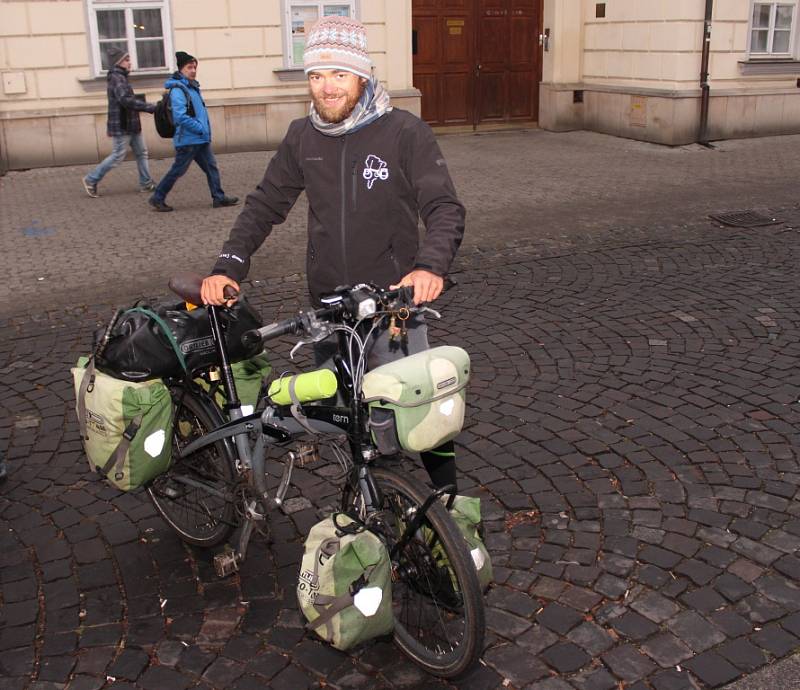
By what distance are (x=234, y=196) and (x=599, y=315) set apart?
20.2 feet

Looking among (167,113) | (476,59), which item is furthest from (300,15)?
(167,113)

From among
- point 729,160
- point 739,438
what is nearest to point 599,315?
point 739,438

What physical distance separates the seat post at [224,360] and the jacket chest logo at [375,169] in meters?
0.75

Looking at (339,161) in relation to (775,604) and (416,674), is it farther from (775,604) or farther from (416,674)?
(775,604)

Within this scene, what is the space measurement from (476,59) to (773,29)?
477 centimetres

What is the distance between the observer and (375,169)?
3.41 metres

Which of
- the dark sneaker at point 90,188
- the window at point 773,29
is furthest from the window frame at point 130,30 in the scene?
the window at point 773,29

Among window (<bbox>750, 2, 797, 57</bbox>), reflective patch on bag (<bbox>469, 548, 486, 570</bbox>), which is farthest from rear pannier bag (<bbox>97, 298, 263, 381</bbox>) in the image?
window (<bbox>750, 2, 797, 57</bbox>)

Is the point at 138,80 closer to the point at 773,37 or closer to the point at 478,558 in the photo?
the point at 773,37

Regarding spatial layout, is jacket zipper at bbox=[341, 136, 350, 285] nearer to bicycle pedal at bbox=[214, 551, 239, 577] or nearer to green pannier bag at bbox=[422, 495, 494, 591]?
green pannier bag at bbox=[422, 495, 494, 591]

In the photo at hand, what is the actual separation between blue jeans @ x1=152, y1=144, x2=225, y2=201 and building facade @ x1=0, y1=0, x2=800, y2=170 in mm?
3739

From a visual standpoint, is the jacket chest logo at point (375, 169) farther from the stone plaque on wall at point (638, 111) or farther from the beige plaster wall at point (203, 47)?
the stone plaque on wall at point (638, 111)

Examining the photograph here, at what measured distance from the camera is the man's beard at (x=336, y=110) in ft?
10.9

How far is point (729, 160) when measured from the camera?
1361 centimetres
